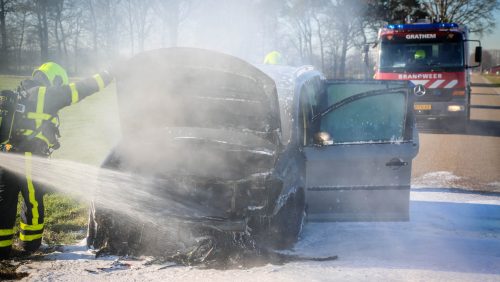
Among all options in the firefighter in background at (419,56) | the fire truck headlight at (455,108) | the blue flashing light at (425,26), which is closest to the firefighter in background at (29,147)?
the firefighter in background at (419,56)

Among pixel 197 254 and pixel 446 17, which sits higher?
pixel 446 17

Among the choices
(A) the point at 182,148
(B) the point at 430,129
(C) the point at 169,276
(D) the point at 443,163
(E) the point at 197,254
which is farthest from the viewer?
(B) the point at 430,129

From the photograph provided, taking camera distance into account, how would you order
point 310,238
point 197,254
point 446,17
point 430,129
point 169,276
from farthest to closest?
1. point 446,17
2. point 430,129
3. point 310,238
4. point 197,254
5. point 169,276

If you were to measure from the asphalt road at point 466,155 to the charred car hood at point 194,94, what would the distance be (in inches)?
159

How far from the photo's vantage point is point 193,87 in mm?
4422

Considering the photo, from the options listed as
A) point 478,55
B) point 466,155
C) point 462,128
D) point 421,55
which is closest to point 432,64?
point 421,55

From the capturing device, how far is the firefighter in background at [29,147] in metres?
4.18

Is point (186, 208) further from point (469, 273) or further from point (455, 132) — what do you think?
point (455, 132)

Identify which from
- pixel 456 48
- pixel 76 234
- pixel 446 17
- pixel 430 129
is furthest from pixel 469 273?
pixel 446 17

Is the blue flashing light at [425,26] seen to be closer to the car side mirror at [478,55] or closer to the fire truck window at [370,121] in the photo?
the car side mirror at [478,55]

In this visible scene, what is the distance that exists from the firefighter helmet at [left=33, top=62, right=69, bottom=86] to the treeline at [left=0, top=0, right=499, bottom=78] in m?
2.47

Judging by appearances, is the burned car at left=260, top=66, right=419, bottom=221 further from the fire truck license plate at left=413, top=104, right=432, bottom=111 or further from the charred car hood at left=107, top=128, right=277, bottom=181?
the fire truck license plate at left=413, top=104, right=432, bottom=111

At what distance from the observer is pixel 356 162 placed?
4.51 meters

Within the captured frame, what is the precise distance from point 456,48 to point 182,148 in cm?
994
